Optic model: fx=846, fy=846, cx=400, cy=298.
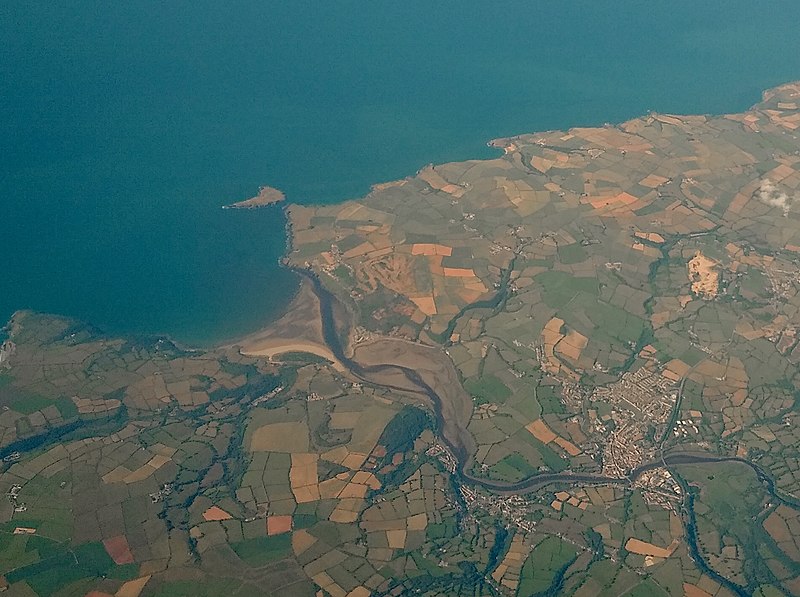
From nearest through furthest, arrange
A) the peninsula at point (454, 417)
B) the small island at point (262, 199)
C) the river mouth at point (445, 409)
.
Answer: the peninsula at point (454, 417), the river mouth at point (445, 409), the small island at point (262, 199)

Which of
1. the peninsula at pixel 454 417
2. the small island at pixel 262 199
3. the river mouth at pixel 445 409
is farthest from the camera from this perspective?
the small island at pixel 262 199

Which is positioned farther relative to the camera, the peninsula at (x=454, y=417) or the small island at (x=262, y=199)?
the small island at (x=262, y=199)

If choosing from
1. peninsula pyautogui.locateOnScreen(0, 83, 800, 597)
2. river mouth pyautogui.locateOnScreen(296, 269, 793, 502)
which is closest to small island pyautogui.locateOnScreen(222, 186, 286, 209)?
peninsula pyautogui.locateOnScreen(0, 83, 800, 597)

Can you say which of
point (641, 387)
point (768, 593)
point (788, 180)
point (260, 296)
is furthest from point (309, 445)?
point (788, 180)

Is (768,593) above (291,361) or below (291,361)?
below

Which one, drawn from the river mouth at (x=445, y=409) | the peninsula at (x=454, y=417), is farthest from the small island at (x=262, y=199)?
the river mouth at (x=445, y=409)

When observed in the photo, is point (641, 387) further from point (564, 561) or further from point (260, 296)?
point (260, 296)

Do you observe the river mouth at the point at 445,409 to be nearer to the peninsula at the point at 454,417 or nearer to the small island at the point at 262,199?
the peninsula at the point at 454,417

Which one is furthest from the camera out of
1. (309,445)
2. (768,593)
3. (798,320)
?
(798,320)
